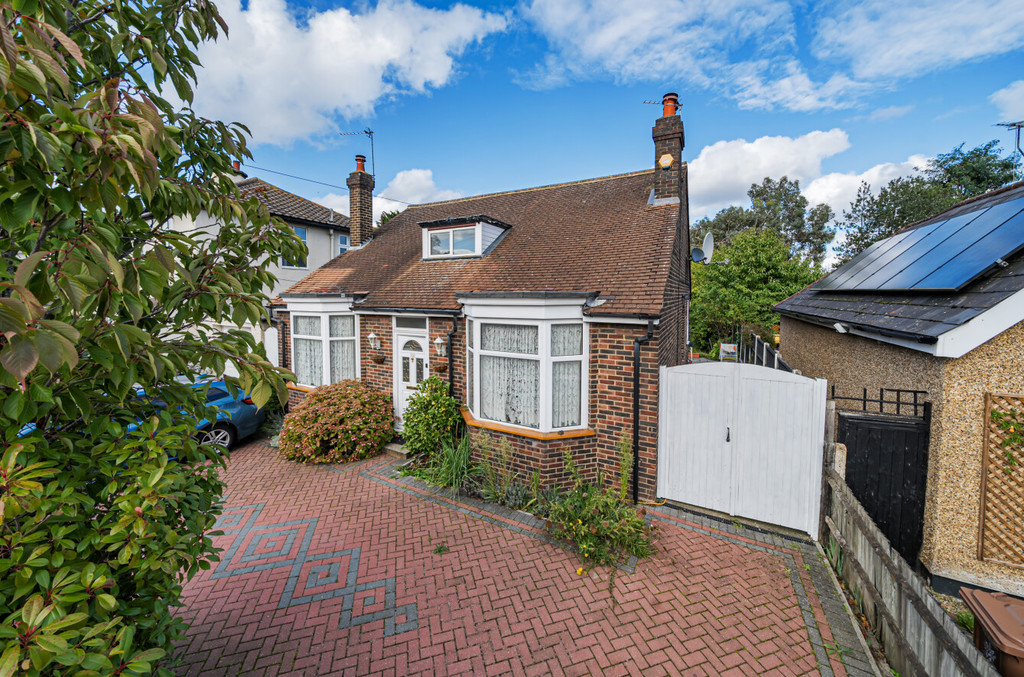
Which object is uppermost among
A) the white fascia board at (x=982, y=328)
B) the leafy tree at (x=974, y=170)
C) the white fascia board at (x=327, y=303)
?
the leafy tree at (x=974, y=170)

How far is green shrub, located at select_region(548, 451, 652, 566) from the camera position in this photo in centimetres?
540

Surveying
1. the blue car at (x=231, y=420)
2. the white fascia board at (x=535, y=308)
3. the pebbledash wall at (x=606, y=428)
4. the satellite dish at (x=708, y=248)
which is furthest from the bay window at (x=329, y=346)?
the satellite dish at (x=708, y=248)

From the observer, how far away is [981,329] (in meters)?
4.50

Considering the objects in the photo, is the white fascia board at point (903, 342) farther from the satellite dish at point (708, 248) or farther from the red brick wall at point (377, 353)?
the red brick wall at point (377, 353)

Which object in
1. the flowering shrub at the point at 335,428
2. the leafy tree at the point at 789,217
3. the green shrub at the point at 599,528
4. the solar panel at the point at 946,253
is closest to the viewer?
the green shrub at the point at 599,528

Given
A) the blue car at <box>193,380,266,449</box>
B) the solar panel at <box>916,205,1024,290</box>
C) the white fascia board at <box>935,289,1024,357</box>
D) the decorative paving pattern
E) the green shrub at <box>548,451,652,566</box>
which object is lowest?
the decorative paving pattern

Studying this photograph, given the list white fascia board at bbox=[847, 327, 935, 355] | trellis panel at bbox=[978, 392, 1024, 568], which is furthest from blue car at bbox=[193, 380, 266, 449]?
trellis panel at bbox=[978, 392, 1024, 568]

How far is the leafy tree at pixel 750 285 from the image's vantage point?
2173 centimetres

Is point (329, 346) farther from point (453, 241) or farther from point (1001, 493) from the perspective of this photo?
point (1001, 493)

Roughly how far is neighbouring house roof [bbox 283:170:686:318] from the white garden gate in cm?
153

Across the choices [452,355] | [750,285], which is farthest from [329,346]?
[750,285]

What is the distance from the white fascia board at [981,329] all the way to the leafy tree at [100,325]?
6588 mm

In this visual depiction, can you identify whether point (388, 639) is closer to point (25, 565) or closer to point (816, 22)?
point (25, 565)

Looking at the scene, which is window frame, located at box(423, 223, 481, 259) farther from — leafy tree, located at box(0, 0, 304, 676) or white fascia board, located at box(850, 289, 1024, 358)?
white fascia board, located at box(850, 289, 1024, 358)
